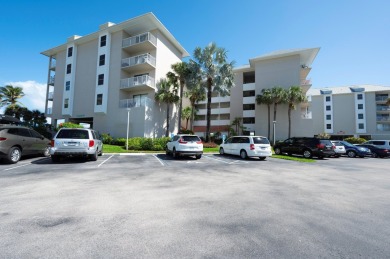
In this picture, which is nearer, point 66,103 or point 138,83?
point 138,83

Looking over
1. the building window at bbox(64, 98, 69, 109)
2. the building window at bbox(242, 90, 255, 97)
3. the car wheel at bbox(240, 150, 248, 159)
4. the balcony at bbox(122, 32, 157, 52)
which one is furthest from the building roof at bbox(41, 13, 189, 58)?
the car wheel at bbox(240, 150, 248, 159)

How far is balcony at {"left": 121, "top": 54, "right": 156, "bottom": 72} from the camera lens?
78.6 ft

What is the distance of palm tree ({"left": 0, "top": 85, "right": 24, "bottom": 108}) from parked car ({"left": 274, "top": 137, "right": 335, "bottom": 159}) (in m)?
46.6

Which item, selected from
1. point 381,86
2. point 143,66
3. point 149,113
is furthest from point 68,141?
point 381,86

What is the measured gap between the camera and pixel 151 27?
83.5ft

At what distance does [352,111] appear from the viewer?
5516 cm

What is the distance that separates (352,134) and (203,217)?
223 ft

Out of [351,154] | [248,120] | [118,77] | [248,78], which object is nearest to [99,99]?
[118,77]

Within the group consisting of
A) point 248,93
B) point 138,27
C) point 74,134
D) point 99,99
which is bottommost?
point 74,134

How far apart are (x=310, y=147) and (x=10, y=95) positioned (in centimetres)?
4976

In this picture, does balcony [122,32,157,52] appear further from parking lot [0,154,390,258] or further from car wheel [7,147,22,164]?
parking lot [0,154,390,258]

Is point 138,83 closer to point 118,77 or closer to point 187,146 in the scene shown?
point 118,77

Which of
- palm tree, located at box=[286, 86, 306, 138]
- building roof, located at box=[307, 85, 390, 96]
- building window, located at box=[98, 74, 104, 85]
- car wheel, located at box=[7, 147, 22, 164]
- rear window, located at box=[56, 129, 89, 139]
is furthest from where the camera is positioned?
building roof, located at box=[307, 85, 390, 96]

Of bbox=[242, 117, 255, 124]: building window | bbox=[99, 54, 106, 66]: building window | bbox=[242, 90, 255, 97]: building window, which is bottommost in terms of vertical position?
bbox=[242, 117, 255, 124]: building window
